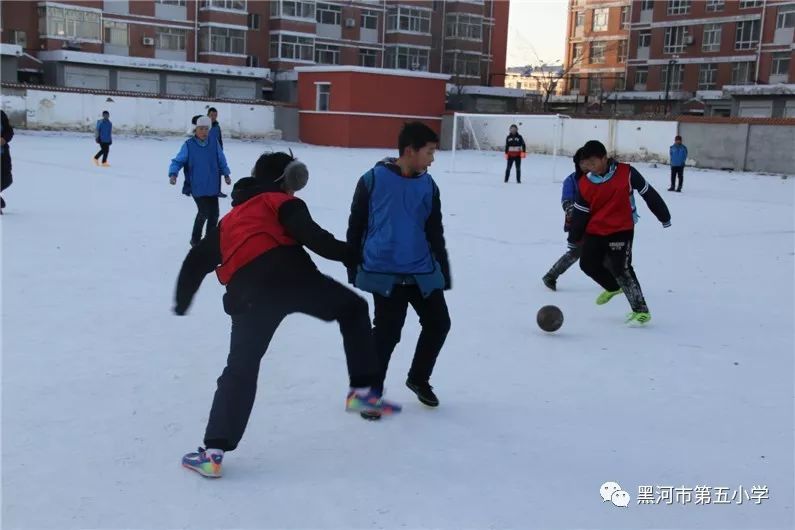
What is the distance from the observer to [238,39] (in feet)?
180

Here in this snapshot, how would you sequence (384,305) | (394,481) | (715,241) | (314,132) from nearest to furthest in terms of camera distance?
(394,481) → (384,305) → (715,241) → (314,132)

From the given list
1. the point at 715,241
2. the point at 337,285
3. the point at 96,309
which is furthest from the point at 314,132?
the point at 337,285

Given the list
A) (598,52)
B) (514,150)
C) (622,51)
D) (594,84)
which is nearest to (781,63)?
(622,51)

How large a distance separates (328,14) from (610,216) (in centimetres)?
5500

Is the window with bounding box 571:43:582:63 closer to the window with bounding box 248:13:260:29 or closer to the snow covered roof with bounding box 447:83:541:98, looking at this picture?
the snow covered roof with bounding box 447:83:541:98

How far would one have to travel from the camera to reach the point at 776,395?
5293 mm

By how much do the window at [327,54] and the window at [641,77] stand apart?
21907 mm

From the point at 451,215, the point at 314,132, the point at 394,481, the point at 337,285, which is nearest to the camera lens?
the point at 394,481

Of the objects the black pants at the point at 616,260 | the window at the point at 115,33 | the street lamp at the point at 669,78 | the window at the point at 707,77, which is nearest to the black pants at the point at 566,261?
the black pants at the point at 616,260

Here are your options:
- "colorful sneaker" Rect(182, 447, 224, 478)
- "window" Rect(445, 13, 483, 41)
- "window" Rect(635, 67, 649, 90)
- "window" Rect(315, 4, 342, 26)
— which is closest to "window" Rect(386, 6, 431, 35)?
"window" Rect(445, 13, 483, 41)

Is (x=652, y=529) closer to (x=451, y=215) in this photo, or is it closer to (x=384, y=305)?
(x=384, y=305)

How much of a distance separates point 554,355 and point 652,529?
2676 millimetres

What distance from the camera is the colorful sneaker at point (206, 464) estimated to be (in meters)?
3.75

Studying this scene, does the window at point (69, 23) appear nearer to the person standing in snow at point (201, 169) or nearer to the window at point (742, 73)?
the window at point (742, 73)
